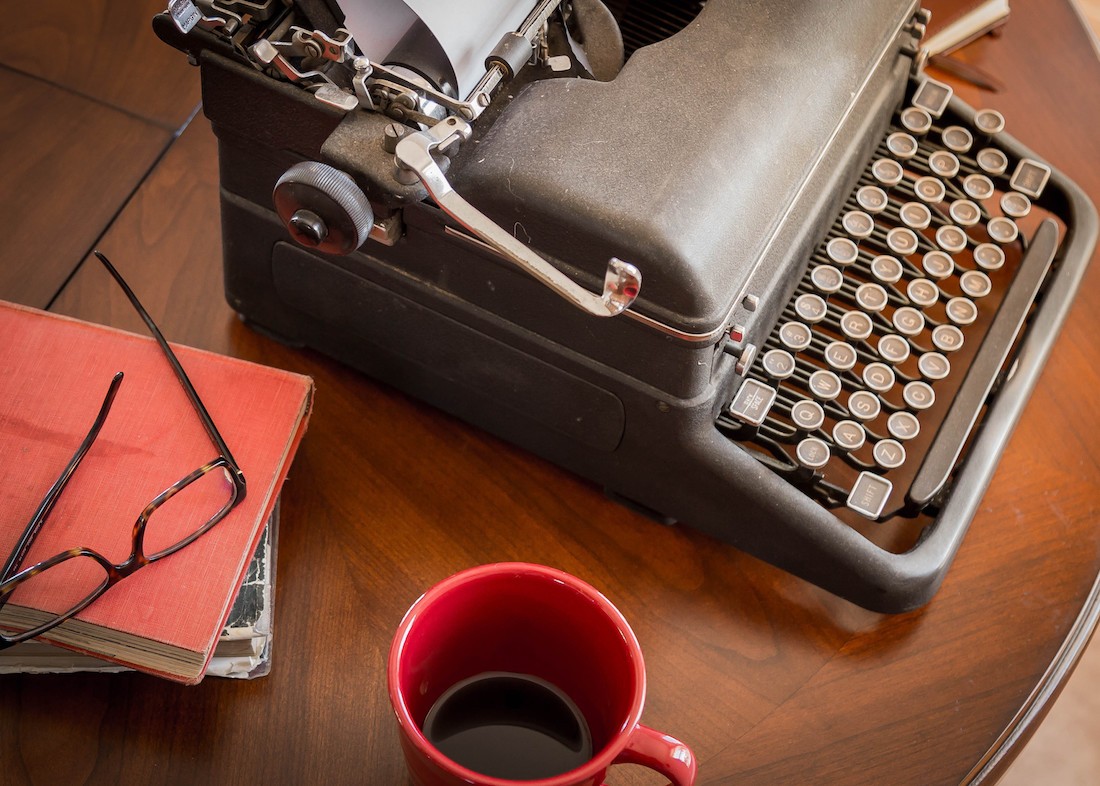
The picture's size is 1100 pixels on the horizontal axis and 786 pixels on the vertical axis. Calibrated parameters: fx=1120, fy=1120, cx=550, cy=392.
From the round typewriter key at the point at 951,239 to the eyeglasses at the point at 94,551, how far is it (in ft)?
→ 2.26

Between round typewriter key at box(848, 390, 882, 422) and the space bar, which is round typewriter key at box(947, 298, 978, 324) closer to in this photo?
the space bar

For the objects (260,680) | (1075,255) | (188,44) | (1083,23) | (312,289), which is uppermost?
(1083,23)

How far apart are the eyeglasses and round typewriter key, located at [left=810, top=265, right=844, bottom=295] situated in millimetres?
530

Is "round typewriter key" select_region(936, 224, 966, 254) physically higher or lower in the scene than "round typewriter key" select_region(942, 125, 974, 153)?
lower

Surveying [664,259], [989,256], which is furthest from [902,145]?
[664,259]

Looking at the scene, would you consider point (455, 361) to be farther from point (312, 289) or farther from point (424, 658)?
point (424, 658)

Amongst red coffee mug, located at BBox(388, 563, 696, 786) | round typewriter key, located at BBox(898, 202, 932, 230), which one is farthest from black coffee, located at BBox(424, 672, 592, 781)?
round typewriter key, located at BBox(898, 202, 932, 230)

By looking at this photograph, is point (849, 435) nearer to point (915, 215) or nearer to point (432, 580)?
point (915, 215)

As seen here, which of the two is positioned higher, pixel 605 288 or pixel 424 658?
pixel 605 288

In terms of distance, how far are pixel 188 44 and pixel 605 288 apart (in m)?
0.38

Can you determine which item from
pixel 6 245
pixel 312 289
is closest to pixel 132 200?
pixel 6 245

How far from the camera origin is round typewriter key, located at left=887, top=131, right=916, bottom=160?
3.61 feet

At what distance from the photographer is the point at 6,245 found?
1039 mm

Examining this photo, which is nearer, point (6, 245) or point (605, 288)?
point (605, 288)
